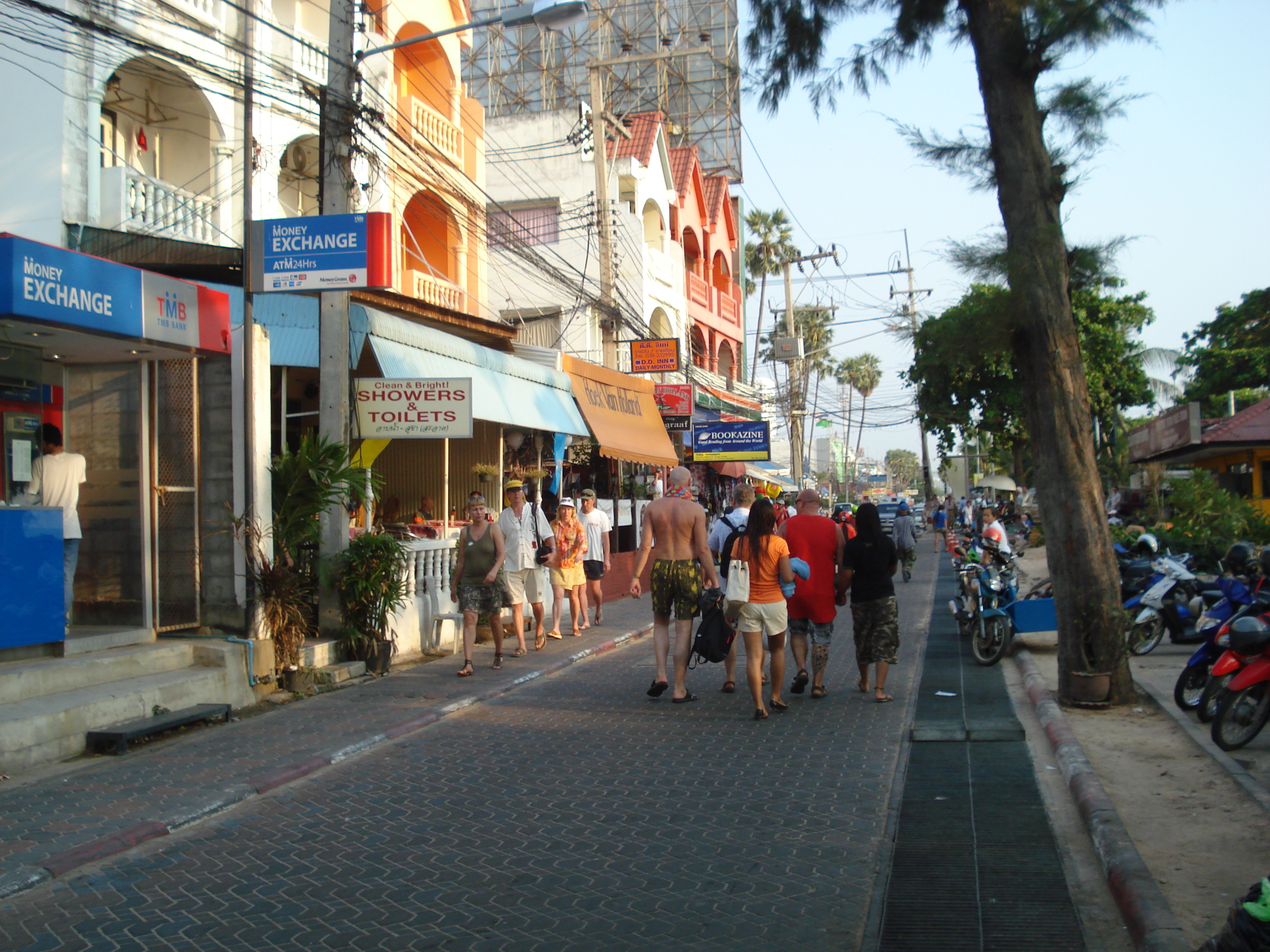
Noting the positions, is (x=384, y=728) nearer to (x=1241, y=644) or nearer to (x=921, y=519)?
(x=1241, y=644)

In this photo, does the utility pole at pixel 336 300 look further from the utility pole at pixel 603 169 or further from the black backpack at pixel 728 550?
the utility pole at pixel 603 169

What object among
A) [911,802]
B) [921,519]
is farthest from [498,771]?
[921,519]

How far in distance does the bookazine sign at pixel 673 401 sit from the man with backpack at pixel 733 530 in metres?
14.0

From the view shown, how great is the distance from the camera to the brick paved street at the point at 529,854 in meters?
4.46

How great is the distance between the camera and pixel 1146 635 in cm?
1175

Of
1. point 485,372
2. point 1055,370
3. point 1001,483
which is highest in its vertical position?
point 485,372

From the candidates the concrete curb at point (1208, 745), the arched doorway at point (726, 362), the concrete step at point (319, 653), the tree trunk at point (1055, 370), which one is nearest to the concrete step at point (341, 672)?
the concrete step at point (319, 653)

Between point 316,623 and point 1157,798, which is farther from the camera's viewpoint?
point 316,623

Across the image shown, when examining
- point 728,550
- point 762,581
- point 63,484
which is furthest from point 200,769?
point 728,550

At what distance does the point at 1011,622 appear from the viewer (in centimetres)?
1175

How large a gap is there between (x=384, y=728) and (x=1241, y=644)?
20.1 feet

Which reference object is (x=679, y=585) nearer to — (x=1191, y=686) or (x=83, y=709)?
(x=1191, y=686)

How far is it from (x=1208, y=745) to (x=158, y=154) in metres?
14.7

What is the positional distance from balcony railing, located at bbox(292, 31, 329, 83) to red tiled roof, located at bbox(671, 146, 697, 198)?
1699 centimetres
